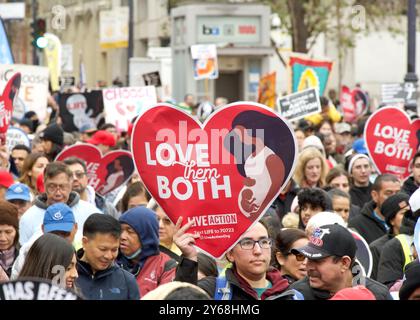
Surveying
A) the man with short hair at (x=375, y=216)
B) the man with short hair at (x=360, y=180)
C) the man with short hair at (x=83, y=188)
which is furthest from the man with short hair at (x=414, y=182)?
the man with short hair at (x=83, y=188)

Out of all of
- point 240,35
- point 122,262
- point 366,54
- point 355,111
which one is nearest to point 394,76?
point 366,54

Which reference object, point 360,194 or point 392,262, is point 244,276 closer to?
point 392,262

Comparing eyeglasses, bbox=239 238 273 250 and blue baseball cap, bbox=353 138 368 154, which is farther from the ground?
eyeglasses, bbox=239 238 273 250

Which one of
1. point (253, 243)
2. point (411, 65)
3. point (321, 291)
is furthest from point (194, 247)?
point (411, 65)

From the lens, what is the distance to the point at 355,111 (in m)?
26.5

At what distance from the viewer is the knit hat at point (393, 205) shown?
30.5 ft

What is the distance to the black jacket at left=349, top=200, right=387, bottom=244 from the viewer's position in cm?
1030

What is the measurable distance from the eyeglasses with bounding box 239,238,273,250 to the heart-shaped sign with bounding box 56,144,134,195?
6364mm

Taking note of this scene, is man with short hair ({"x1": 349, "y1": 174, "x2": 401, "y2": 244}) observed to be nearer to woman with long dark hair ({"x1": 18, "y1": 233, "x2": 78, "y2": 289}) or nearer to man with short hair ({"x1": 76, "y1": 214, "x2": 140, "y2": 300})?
man with short hair ({"x1": 76, "y1": 214, "x2": 140, "y2": 300})

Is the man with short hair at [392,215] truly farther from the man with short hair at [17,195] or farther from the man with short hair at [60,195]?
the man with short hair at [17,195]

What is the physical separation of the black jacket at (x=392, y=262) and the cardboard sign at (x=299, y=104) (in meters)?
9.69

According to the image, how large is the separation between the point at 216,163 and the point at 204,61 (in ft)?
66.2

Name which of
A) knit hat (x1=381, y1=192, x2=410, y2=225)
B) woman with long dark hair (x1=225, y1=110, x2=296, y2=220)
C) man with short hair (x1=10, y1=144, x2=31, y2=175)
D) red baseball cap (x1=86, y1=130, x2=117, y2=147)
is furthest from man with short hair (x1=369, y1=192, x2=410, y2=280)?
red baseball cap (x1=86, y1=130, x2=117, y2=147)

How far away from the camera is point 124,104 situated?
19.4 meters
